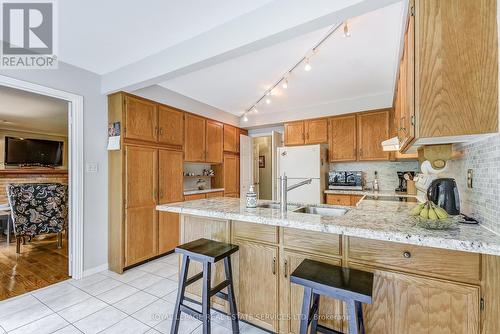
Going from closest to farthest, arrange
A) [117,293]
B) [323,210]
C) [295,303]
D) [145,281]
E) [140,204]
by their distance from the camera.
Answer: [295,303], [323,210], [117,293], [145,281], [140,204]

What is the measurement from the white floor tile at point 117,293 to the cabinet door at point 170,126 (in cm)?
185

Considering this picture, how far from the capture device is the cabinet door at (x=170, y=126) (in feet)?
10.8

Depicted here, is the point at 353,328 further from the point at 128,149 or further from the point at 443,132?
the point at 128,149

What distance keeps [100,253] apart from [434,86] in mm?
3550

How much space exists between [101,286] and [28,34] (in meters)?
2.53

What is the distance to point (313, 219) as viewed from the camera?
1387 mm

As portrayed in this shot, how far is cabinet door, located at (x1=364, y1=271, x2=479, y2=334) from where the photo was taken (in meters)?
1.09

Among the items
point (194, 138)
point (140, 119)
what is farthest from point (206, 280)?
point (194, 138)

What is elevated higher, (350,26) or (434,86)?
(350,26)

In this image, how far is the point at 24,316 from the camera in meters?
1.93

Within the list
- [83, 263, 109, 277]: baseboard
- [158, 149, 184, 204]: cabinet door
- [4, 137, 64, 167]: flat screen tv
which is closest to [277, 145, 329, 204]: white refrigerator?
[158, 149, 184, 204]: cabinet door

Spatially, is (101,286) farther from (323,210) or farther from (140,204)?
(323,210)

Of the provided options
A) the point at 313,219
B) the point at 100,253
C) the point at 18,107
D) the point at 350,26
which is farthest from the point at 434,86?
the point at 18,107

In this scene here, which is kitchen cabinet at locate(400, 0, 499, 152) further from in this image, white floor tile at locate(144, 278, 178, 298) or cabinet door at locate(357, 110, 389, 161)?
cabinet door at locate(357, 110, 389, 161)
